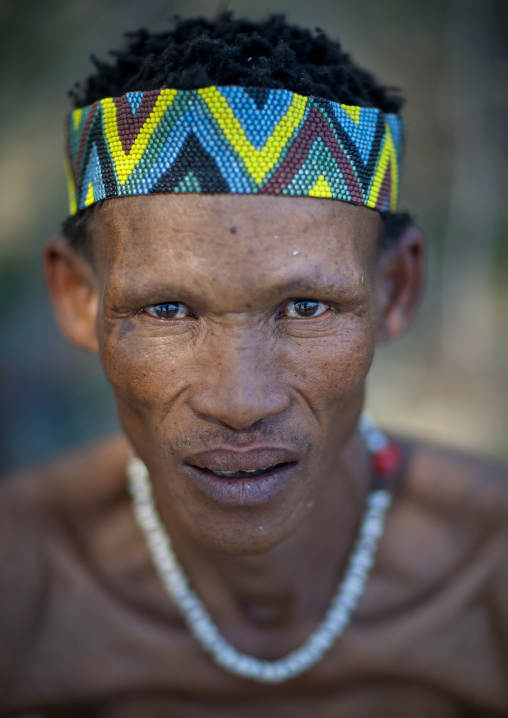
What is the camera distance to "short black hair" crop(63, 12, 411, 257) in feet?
5.44

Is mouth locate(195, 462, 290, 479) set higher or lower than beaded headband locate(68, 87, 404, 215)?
lower

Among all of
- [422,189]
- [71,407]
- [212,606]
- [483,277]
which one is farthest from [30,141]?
[212,606]

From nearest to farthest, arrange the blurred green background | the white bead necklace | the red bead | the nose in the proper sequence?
the nose, the white bead necklace, the red bead, the blurred green background

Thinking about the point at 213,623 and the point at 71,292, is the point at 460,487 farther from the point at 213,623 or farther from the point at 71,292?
the point at 71,292

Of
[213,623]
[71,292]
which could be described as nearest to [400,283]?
[71,292]

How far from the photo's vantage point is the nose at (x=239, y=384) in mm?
1599

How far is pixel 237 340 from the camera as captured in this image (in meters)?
1.64

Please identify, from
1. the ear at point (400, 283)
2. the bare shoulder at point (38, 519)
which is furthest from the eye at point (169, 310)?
the bare shoulder at point (38, 519)

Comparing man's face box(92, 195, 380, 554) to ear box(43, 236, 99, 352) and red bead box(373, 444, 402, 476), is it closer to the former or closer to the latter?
ear box(43, 236, 99, 352)

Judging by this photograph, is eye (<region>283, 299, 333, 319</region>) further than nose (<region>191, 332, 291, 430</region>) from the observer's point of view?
Yes

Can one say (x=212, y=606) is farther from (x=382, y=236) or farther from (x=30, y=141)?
(x=30, y=141)

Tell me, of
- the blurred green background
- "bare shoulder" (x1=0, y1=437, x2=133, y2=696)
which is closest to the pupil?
"bare shoulder" (x1=0, y1=437, x2=133, y2=696)

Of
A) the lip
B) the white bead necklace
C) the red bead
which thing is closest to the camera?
the lip

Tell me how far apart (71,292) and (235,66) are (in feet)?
3.10
